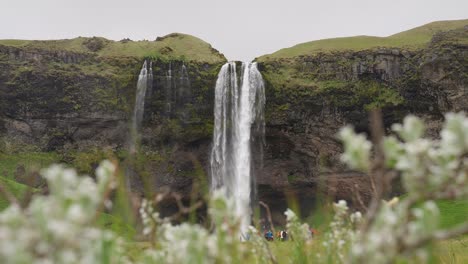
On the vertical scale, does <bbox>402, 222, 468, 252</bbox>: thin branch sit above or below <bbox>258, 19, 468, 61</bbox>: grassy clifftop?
below

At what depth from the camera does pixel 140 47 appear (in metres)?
50.6

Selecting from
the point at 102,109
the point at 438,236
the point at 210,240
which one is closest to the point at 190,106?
the point at 102,109

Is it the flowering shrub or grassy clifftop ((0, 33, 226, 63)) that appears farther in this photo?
grassy clifftop ((0, 33, 226, 63))

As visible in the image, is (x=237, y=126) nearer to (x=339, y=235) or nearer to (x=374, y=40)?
(x=374, y=40)

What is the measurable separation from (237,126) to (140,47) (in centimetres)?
1742

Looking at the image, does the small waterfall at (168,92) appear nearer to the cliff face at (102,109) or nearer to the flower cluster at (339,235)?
the cliff face at (102,109)

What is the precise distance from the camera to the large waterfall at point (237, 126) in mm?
40156

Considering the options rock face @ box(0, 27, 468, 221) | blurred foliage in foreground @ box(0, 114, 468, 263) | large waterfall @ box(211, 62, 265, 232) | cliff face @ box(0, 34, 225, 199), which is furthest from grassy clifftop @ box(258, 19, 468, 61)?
A: blurred foliage in foreground @ box(0, 114, 468, 263)

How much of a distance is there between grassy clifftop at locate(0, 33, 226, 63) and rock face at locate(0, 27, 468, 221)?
219cm

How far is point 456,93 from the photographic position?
39.8 m

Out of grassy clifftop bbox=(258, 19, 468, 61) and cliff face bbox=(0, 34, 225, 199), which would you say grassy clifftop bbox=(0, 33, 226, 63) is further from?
grassy clifftop bbox=(258, 19, 468, 61)

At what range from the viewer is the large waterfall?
4016 cm

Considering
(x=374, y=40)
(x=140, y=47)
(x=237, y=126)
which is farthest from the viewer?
(x=374, y=40)

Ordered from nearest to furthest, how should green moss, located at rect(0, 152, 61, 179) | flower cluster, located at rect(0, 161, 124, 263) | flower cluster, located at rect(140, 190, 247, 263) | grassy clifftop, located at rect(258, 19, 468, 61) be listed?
flower cluster, located at rect(0, 161, 124, 263) < flower cluster, located at rect(140, 190, 247, 263) < green moss, located at rect(0, 152, 61, 179) < grassy clifftop, located at rect(258, 19, 468, 61)
